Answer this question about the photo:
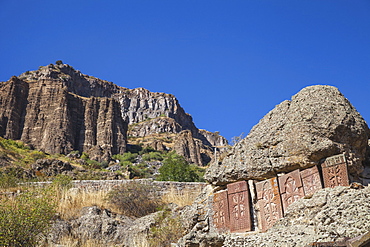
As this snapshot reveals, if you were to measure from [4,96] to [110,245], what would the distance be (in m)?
67.6

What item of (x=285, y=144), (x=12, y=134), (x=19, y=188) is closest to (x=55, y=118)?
(x=12, y=134)

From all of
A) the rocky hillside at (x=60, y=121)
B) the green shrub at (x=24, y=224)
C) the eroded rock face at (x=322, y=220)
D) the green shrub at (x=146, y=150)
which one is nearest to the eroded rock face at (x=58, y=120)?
the rocky hillside at (x=60, y=121)

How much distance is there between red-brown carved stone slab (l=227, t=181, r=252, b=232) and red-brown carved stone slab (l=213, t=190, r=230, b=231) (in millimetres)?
104

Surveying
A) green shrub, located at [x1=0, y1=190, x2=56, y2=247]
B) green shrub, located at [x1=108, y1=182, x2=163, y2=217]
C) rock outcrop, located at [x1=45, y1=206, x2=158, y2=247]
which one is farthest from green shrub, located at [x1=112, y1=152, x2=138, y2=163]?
green shrub, located at [x1=0, y1=190, x2=56, y2=247]

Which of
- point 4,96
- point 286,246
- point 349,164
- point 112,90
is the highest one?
point 112,90

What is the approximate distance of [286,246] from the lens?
536cm

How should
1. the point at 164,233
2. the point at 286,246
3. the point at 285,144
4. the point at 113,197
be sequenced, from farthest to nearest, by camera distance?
the point at 113,197 → the point at 164,233 → the point at 285,144 → the point at 286,246

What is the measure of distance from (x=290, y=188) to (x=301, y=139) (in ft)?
2.85

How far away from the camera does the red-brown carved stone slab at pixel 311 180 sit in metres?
6.35

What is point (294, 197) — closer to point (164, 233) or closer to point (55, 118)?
point (164, 233)

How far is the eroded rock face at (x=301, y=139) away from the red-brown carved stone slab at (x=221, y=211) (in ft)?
0.96

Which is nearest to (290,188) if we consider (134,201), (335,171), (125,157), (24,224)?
(335,171)

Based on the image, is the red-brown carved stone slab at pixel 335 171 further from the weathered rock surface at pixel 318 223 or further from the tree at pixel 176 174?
the tree at pixel 176 174

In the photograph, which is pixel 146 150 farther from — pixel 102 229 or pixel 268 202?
pixel 268 202
